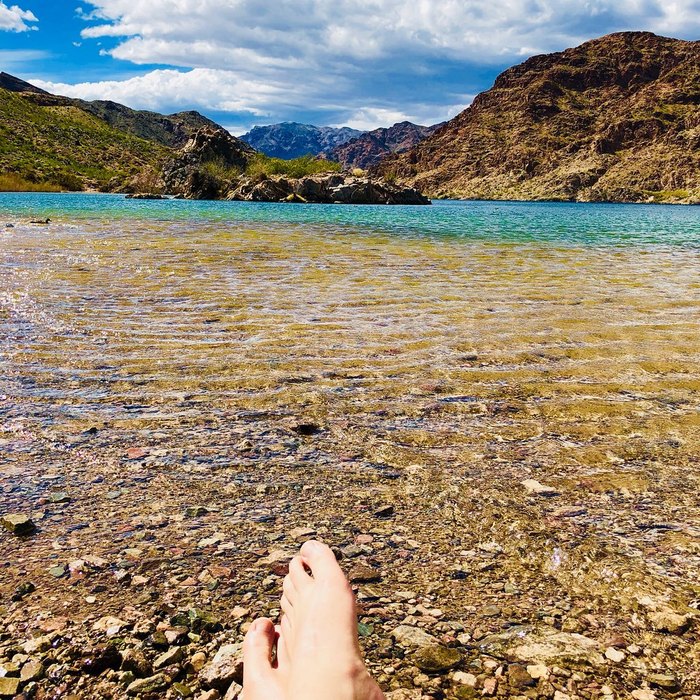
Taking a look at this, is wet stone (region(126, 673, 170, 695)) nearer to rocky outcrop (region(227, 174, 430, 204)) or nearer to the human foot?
the human foot

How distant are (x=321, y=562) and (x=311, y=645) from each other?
0.56 meters

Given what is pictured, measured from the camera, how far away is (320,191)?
4520 inches

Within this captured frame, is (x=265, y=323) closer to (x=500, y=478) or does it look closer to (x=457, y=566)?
(x=500, y=478)

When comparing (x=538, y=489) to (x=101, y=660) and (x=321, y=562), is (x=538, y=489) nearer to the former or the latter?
(x=321, y=562)

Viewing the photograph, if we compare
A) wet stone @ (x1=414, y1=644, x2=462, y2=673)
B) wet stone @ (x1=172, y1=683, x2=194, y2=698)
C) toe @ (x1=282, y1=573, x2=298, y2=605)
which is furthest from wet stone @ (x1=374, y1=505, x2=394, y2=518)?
wet stone @ (x1=172, y1=683, x2=194, y2=698)

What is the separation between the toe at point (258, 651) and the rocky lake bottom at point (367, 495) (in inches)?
6.7

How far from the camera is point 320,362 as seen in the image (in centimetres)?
702

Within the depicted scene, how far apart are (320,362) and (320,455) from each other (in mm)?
2528

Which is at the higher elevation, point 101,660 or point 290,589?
point 290,589

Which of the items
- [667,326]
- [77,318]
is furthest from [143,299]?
[667,326]

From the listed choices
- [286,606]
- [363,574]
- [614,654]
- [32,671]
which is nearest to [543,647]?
[614,654]

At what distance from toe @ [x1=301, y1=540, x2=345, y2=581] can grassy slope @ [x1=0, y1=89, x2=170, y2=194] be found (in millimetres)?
138246

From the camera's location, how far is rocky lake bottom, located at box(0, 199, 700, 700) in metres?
2.59

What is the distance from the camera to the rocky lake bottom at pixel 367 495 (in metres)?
2.59
